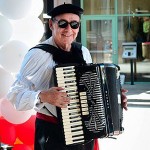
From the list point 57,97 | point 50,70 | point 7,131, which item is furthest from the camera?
point 7,131

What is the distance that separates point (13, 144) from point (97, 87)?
150 centimetres

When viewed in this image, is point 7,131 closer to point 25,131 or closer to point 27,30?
point 25,131

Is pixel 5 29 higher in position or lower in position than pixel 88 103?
higher

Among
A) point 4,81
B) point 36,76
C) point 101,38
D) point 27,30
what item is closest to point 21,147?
point 4,81

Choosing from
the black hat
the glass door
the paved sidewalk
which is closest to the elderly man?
the black hat

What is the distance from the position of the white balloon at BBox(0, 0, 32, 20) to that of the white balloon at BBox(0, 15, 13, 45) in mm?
62

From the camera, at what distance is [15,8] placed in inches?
143

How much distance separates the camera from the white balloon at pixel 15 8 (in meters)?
3.63

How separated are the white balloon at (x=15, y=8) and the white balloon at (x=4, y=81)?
510 millimetres

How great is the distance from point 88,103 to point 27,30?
4.90 ft

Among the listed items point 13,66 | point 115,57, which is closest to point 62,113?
point 13,66

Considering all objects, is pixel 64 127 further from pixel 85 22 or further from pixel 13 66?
pixel 85 22

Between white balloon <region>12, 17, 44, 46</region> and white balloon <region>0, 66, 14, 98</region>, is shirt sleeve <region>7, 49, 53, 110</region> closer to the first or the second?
white balloon <region>0, 66, 14, 98</region>

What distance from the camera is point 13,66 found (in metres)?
3.69
